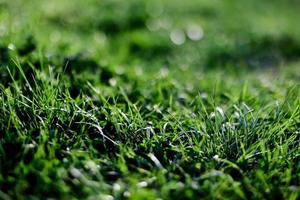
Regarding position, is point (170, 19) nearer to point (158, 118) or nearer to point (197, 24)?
point (197, 24)

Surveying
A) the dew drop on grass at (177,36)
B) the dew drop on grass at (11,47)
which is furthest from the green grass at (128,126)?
the dew drop on grass at (177,36)

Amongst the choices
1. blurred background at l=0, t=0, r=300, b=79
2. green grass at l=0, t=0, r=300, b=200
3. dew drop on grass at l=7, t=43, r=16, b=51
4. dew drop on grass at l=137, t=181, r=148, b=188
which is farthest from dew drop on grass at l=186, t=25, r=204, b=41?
dew drop on grass at l=137, t=181, r=148, b=188

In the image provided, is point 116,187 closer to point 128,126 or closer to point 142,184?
point 142,184

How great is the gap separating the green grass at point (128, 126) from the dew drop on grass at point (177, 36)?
80 centimetres

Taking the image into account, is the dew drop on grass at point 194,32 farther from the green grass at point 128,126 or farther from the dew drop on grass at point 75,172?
the dew drop on grass at point 75,172

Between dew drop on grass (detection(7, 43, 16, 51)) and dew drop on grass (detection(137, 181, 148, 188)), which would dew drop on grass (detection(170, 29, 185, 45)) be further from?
dew drop on grass (detection(137, 181, 148, 188))

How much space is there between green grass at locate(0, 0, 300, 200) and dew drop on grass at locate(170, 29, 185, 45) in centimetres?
80

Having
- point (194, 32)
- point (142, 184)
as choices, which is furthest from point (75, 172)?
point (194, 32)

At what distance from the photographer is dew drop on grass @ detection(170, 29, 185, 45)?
222 inches

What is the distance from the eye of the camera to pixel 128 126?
8.77 feet

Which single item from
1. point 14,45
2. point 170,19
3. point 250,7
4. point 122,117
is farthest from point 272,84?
point 250,7

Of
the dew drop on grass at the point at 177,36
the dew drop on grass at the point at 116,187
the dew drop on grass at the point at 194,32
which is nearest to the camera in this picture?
the dew drop on grass at the point at 116,187

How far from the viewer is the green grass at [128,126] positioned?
89.7 inches

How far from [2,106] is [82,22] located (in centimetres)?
289
